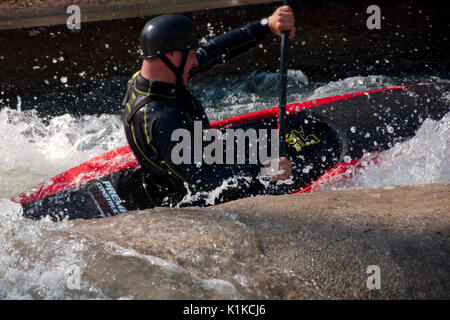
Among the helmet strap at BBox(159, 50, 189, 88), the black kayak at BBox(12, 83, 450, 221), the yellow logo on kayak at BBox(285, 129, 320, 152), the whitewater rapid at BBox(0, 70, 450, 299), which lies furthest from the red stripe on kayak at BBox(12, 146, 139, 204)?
the yellow logo on kayak at BBox(285, 129, 320, 152)

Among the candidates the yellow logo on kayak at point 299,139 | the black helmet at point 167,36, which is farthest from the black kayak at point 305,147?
the black helmet at point 167,36

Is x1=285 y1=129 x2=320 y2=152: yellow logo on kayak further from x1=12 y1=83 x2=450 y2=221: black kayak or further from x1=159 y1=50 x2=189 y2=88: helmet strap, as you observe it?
x1=159 y1=50 x2=189 y2=88: helmet strap

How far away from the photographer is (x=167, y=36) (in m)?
2.39

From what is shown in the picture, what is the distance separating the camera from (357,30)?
18.2 ft

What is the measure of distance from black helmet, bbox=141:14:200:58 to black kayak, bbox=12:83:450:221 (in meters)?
0.86

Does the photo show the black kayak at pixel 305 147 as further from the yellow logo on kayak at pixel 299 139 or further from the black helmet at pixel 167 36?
the black helmet at pixel 167 36

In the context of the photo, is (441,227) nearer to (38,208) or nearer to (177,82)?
(177,82)

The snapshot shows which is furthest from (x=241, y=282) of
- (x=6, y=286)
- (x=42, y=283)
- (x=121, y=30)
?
(x=121, y=30)

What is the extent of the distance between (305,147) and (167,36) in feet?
4.28

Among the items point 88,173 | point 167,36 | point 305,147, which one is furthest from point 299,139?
point 88,173

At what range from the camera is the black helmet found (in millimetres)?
2391

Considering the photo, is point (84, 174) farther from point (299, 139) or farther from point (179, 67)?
point (299, 139)

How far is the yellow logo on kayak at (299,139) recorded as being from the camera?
315cm
